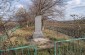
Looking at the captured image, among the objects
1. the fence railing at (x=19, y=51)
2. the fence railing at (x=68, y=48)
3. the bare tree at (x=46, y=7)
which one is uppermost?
the bare tree at (x=46, y=7)

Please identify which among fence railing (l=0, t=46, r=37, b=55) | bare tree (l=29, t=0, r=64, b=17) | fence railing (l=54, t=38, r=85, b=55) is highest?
bare tree (l=29, t=0, r=64, b=17)

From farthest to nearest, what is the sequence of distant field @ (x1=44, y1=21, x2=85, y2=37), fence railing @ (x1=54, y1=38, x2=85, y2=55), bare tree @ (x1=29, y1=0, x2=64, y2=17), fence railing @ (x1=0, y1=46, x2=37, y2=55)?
1. bare tree @ (x1=29, y1=0, x2=64, y2=17)
2. distant field @ (x1=44, y1=21, x2=85, y2=37)
3. fence railing @ (x1=54, y1=38, x2=85, y2=55)
4. fence railing @ (x1=0, y1=46, x2=37, y2=55)

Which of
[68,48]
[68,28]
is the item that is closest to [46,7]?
[68,28]

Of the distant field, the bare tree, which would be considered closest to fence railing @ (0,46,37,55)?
the distant field

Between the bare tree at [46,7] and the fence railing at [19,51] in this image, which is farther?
the bare tree at [46,7]

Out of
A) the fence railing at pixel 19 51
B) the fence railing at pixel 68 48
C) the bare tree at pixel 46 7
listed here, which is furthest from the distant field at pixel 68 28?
the fence railing at pixel 19 51

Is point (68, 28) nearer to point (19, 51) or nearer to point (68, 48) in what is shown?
point (68, 48)

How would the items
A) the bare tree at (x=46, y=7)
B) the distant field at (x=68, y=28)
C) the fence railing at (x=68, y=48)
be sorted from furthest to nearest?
the bare tree at (x=46, y=7), the distant field at (x=68, y=28), the fence railing at (x=68, y=48)

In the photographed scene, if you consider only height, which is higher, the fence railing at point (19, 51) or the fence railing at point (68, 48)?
the fence railing at point (19, 51)

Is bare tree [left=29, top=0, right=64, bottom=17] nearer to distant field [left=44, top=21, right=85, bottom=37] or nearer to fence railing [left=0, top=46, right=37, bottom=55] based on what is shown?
distant field [left=44, top=21, right=85, bottom=37]

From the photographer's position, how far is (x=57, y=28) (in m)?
19.4

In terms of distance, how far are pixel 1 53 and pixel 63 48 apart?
313 centimetres

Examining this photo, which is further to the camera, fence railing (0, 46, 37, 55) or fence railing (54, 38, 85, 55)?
fence railing (54, 38, 85, 55)

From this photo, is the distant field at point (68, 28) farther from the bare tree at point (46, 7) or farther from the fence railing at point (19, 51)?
the fence railing at point (19, 51)
